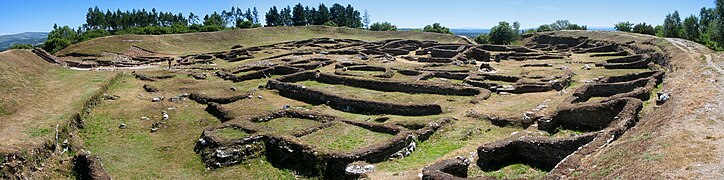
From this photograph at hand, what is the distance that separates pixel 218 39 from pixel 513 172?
223ft

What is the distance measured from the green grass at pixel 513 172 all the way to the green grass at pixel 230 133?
863cm

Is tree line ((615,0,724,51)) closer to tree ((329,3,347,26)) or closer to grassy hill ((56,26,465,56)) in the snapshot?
grassy hill ((56,26,465,56))

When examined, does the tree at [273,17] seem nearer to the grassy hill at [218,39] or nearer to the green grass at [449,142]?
the grassy hill at [218,39]

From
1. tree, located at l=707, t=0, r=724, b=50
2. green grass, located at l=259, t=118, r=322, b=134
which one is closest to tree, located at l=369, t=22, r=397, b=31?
tree, located at l=707, t=0, r=724, b=50

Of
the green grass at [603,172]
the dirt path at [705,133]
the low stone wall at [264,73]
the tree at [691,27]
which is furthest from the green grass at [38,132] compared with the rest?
the tree at [691,27]

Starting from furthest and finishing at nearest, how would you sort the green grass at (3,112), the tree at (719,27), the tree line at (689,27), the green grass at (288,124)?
the tree line at (689,27) < the tree at (719,27) < the green grass at (288,124) < the green grass at (3,112)

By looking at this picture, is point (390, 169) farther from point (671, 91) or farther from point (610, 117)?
point (671, 91)

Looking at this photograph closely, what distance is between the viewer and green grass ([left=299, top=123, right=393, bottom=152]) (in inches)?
620

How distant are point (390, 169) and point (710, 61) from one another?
21480 mm

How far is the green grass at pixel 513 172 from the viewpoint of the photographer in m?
12.8

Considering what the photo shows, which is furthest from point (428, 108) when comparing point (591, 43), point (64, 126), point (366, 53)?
point (591, 43)

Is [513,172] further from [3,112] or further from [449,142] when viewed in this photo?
[3,112]

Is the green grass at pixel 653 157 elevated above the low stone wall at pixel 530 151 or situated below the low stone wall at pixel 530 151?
above

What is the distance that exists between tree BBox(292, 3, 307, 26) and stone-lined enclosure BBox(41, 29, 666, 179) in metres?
86.6
